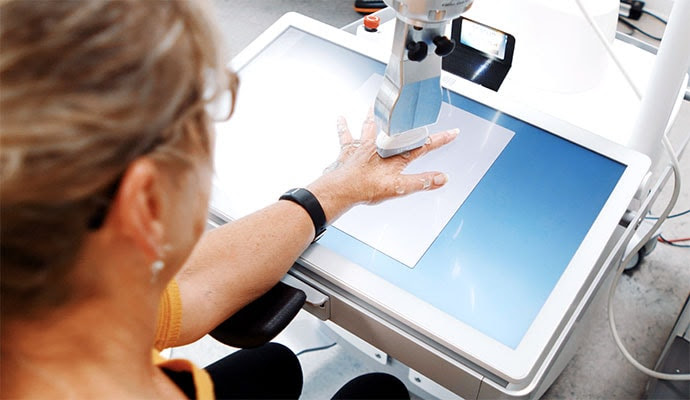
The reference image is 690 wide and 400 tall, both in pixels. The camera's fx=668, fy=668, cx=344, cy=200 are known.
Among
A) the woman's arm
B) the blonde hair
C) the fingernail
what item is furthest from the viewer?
the fingernail

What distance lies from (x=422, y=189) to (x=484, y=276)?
189mm

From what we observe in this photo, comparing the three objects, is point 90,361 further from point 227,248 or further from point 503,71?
point 503,71

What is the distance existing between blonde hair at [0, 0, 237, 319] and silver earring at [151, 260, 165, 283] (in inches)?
3.7

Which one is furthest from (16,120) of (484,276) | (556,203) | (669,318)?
(669,318)

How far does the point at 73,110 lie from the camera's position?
0.48 m

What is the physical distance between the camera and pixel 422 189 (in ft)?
3.54

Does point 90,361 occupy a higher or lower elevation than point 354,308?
higher

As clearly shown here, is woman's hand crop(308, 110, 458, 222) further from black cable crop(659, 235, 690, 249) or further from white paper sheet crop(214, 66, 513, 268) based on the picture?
black cable crop(659, 235, 690, 249)

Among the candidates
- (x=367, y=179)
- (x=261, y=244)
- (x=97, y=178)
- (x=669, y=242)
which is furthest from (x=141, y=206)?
(x=669, y=242)

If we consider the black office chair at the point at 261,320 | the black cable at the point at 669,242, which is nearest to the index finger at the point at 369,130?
the black office chair at the point at 261,320

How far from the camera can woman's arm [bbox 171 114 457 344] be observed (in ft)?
3.17

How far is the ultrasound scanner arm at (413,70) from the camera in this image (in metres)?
0.85

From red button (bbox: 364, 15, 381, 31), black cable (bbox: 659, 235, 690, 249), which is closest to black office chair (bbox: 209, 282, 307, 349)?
red button (bbox: 364, 15, 381, 31)

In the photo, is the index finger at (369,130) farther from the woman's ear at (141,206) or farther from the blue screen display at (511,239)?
the woman's ear at (141,206)
